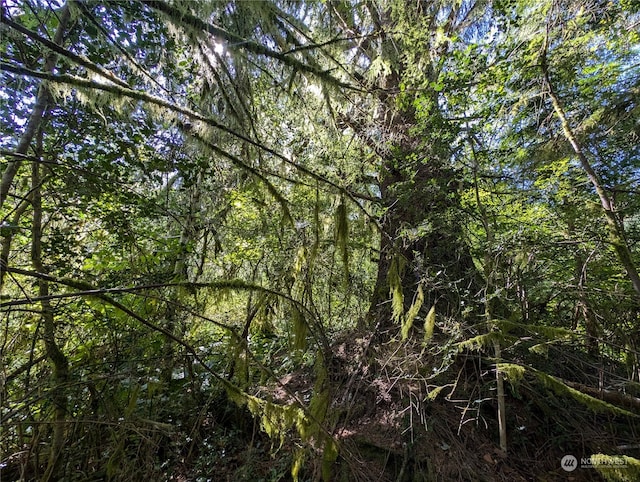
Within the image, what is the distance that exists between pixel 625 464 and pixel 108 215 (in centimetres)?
501

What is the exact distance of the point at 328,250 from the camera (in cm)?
502

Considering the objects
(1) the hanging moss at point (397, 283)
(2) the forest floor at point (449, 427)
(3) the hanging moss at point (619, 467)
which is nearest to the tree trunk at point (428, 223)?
(2) the forest floor at point (449, 427)

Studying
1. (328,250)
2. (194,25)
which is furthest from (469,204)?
(194,25)

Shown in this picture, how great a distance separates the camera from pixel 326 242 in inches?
176

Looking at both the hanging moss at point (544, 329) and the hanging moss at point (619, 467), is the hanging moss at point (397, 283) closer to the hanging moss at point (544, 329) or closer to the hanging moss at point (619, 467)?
the hanging moss at point (544, 329)

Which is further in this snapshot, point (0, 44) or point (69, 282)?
point (0, 44)

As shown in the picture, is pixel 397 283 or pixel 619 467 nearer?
pixel 619 467

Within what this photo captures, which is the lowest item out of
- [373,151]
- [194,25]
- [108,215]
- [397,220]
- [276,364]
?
[276,364]

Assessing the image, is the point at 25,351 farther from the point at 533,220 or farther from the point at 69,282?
the point at 533,220

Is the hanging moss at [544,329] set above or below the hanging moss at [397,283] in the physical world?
below

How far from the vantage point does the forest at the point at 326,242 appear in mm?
2795

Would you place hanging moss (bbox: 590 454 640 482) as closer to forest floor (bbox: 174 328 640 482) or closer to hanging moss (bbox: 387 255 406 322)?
forest floor (bbox: 174 328 640 482)

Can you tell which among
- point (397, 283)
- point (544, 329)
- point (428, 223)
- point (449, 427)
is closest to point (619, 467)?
point (544, 329)

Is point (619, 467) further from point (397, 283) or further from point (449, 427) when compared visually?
point (397, 283)
